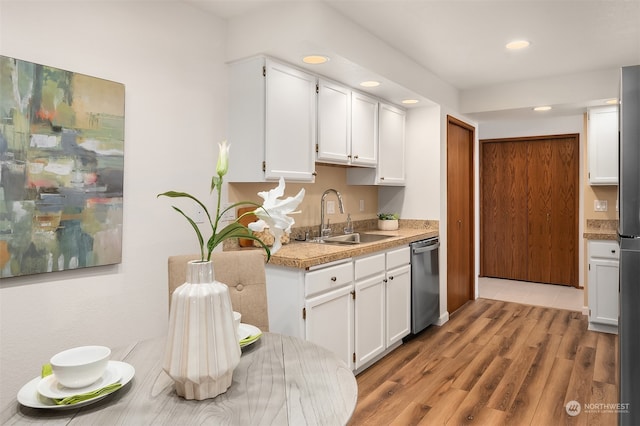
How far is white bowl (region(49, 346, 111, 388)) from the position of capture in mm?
1021

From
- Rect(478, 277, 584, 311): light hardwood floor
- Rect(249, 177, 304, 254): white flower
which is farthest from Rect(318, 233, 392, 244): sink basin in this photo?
Rect(249, 177, 304, 254): white flower

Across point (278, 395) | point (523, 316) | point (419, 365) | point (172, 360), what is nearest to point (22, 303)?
point (172, 360)

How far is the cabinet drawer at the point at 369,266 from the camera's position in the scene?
9.60 ft

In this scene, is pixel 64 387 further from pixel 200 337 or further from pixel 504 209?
pixel 504 209

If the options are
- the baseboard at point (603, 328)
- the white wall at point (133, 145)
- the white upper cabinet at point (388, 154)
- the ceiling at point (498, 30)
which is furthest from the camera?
the baseboard at point (603, 328)

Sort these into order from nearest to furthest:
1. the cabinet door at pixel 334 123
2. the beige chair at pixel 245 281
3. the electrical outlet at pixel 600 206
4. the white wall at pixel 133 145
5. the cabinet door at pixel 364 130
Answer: the beige chair at pixel 245 281 < the white wall at pixel 133 145 < the cabinet door at pixel 334 123 < the cabinet door at pixel 364 130 < the electrical outlet at pixel 600 206

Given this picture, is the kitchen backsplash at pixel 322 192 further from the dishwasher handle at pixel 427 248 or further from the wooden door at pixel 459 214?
the wooden door at pixel 459 214

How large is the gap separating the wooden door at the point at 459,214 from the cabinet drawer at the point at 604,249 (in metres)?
1.28

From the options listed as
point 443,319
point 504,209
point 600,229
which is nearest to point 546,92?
point 600,229

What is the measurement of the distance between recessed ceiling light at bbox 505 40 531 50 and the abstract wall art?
280 cm

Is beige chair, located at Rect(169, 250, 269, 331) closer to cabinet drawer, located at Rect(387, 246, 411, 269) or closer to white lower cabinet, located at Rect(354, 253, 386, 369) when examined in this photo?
white lower cabinet, located at Rect(354, 253, 386, 369)

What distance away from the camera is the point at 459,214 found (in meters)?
4.83

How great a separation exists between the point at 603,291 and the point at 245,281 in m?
3.71

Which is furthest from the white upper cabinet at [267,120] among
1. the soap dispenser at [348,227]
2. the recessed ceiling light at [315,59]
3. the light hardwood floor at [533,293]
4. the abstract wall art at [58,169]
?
the light hardwood floor at [533,293]
